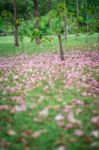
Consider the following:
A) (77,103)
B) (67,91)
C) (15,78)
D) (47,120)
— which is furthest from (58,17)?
(47,120)

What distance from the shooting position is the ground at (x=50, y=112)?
19.0 ft

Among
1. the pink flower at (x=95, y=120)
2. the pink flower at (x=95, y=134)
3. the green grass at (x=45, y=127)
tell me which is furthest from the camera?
the pink flower at (x=95, y=120)

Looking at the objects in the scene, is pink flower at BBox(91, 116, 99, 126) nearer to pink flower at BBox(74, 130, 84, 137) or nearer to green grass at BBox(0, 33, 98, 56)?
pink flower at BBox(74, 130, 84, 137)

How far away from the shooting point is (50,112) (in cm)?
722

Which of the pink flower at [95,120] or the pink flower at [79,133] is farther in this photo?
the pink flower at [95,120]

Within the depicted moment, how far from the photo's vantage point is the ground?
5.78 m

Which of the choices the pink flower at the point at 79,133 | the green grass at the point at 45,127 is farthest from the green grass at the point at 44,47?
the pink flower at the point at 79,133

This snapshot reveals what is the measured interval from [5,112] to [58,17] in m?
10.1

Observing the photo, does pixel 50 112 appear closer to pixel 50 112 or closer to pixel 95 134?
pixel 50 112

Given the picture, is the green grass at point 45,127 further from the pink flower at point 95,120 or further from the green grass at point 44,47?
the green grass at point 44,47

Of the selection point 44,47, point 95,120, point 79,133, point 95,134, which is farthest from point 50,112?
point 44,47

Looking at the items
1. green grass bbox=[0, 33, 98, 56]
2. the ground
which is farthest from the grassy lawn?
green grass bbox=[0, 33, 98, 56]

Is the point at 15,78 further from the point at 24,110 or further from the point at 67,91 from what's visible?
the point at 24,110

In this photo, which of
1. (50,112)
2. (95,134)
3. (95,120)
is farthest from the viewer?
(50,112)
